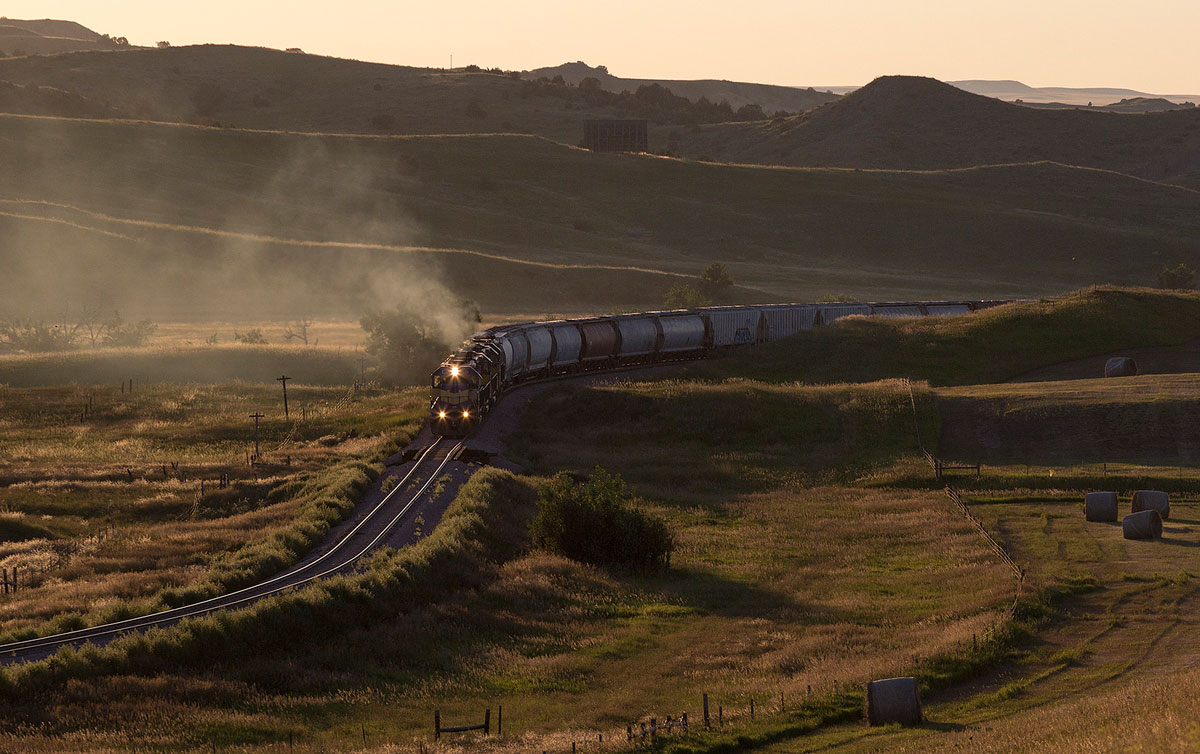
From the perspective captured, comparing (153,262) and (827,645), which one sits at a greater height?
(153,262)

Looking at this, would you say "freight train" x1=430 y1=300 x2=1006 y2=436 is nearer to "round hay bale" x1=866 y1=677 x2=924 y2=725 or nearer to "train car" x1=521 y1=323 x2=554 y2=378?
"train car" x1=521 y1=323 x2=554 y2=378

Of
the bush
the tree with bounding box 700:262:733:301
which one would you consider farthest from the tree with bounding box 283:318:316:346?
the bush

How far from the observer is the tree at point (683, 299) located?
113m

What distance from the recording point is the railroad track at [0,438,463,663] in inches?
1168

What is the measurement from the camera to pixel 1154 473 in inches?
2060

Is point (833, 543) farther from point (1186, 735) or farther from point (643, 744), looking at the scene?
point (1186, 735)

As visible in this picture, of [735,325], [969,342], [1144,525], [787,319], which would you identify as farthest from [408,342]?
[1144,525]

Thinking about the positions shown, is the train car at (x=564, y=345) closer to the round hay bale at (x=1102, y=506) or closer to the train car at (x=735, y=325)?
the train car at (x=735, y=325)

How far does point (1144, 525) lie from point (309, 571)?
2598cm

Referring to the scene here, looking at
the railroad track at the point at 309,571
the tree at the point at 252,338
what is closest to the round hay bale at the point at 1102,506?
the railroad track at the point at 309,571

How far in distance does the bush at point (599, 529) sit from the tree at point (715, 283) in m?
81.2

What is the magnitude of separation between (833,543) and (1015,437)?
63.2 ft

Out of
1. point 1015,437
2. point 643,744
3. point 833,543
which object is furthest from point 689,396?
point 643,744

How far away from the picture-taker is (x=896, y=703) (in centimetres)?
2552
